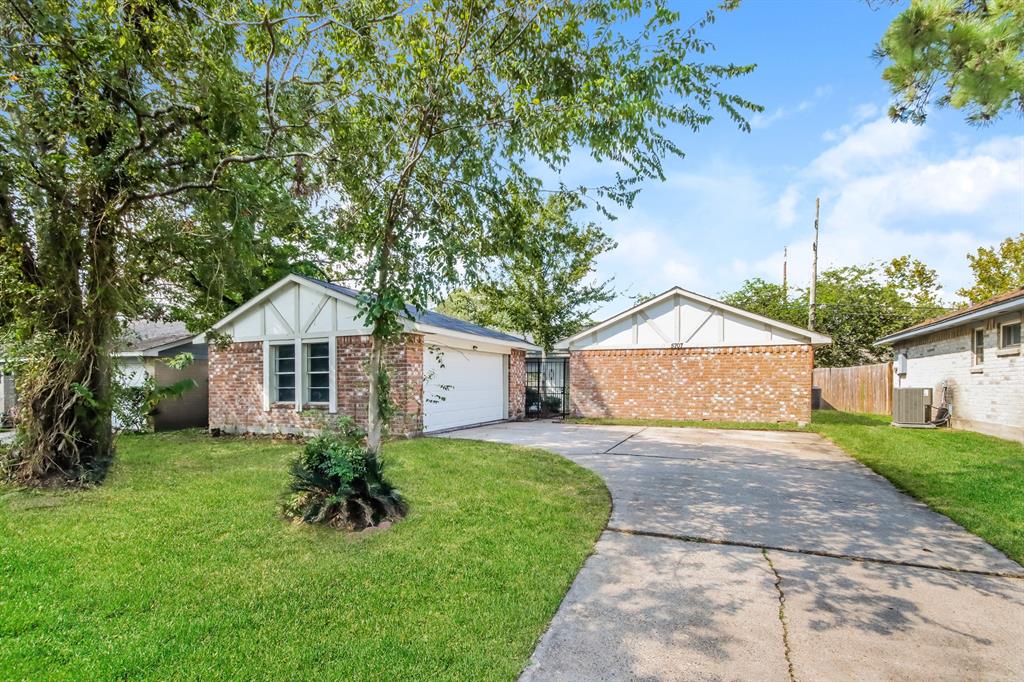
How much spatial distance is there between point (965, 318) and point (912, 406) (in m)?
2.57

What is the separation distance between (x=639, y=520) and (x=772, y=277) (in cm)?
3135

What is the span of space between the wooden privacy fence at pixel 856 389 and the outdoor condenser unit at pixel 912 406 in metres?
3.47

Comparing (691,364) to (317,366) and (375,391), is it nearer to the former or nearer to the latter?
(317,366)

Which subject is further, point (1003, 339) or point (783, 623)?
point (1003, 339)

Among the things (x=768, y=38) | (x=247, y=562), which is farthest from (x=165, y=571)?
(x=768, y=38)

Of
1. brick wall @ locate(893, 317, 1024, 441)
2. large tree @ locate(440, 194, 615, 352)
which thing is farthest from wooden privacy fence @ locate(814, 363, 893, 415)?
large tree @ locate(440, 194, 615, 352)

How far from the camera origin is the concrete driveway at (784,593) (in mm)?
2646

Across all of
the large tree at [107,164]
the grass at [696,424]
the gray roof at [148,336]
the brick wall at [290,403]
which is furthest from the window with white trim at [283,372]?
the grass at [696,424]

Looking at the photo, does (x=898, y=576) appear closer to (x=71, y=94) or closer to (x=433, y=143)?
(x=433, y=143)

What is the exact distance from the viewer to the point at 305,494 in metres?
4.96

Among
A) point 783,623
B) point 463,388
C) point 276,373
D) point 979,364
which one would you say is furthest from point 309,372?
point 979,364

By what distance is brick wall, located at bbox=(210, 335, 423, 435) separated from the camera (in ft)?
34.1

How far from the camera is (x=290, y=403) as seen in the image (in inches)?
453

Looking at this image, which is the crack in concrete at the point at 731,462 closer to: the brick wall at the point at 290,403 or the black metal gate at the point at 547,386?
the brick wall at the point at 290,403
